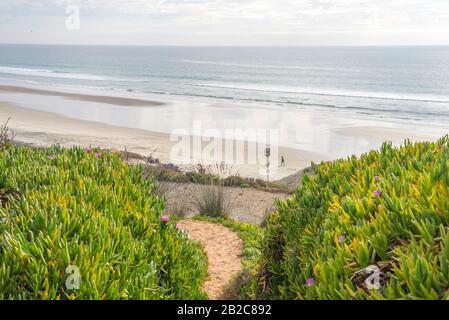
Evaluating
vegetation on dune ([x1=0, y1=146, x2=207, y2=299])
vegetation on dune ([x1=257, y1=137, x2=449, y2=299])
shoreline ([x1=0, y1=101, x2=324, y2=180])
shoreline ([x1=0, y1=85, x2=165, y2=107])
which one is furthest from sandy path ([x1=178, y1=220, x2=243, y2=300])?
Result: shoreline ([x1=0, y1=85, x2=165, y2=107])

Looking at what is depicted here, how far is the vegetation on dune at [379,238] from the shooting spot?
8.67 feet

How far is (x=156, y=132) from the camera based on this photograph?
32094 mm

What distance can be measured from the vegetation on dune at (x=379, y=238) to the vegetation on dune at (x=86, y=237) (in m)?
1.16

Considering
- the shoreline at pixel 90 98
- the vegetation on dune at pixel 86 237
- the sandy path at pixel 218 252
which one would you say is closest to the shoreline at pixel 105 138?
the shoreline at pixel 90 98

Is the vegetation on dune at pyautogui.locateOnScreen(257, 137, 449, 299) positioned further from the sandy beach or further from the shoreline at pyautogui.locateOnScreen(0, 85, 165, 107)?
the shoreline at pyautogui.locateOnScreen(0, 85, 165, 107)

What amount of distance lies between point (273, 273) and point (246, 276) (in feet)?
6.82

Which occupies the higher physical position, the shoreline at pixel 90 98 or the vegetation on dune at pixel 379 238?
the vegetation on dune at pixel 379 238

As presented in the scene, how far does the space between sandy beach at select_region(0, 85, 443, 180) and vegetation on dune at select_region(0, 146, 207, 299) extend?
49.4ft

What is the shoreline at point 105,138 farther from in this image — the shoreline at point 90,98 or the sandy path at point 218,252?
the sandy path at point 218,252

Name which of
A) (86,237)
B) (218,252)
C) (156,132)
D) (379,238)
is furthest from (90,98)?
(379,238)

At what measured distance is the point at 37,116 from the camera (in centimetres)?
3791

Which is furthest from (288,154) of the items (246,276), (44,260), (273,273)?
(44,260)

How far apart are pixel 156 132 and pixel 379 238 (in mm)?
29625

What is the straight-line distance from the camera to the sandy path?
6965 mm
